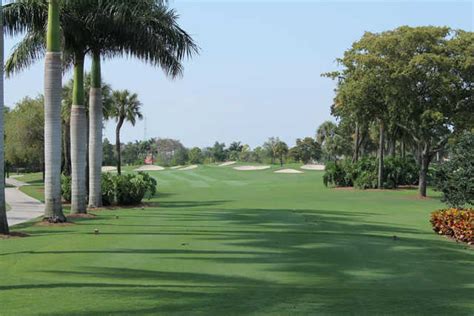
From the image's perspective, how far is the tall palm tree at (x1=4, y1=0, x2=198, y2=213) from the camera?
19.4 m

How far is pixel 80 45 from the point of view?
838 inches

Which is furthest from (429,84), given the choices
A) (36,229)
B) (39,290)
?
(39,290)

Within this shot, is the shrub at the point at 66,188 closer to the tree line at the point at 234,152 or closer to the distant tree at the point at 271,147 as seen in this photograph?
the tree line at the point at 234,152

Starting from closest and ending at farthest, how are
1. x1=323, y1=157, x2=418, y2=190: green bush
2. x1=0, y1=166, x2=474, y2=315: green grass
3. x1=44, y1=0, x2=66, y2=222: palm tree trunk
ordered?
x1=0, y1=166, x2=474, y2=315: green grass → x1=44, y1=0, x2=66, y2=222: palm tree trunk → x1=323, y1=157, x2=418, y2=190: green bush

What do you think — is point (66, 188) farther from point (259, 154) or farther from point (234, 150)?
point (234, 150)

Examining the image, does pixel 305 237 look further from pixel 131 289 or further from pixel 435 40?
pixel 435 40

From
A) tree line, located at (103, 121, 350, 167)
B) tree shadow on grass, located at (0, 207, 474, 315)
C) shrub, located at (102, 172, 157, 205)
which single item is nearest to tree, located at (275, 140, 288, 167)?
tree line, located at (103, 121, 350, 167)

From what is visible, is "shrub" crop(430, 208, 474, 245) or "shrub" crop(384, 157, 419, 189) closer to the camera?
"shrub" crop(430, 208, 474, 245)

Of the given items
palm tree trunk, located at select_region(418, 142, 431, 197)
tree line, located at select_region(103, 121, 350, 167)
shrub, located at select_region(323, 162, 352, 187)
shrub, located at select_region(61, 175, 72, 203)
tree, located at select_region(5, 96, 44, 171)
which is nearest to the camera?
shrub, located at select_region(61, 175, 72, 203)

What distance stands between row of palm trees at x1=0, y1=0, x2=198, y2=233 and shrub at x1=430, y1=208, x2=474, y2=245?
10659mm

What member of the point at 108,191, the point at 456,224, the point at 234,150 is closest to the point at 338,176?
the point at 108,191

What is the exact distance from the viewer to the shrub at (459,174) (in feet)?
52.0

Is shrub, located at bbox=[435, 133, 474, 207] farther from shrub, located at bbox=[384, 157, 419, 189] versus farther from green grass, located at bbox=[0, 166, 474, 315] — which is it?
shrub, located at bbox=[384, 157, 419, 189]

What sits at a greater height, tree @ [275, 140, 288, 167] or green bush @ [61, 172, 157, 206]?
tree @ [275, 140, 288, 167]
